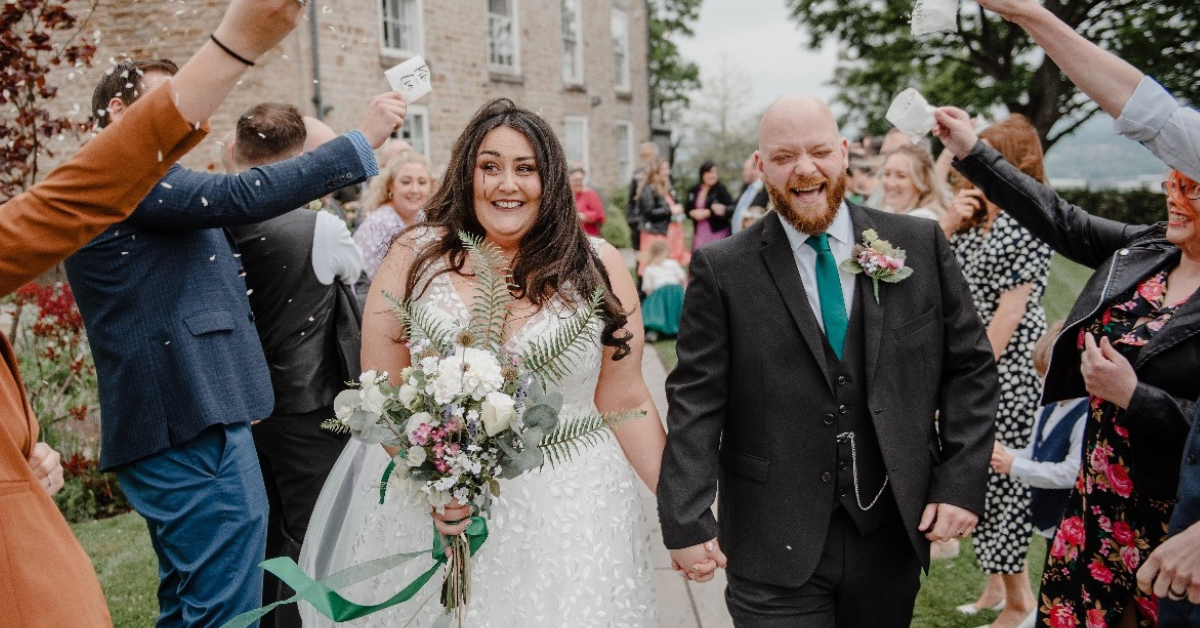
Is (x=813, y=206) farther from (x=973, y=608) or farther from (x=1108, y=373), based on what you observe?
(x=973, y=608)

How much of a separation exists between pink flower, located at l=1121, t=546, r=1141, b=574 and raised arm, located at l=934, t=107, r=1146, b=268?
98cm

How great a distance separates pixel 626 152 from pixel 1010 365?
2263cm

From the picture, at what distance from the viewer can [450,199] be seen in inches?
121

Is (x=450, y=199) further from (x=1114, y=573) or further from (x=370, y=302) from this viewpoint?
(x=1114, y=573)

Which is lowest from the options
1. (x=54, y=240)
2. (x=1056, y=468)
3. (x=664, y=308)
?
(x=664, y=308)

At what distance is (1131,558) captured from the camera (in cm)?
249

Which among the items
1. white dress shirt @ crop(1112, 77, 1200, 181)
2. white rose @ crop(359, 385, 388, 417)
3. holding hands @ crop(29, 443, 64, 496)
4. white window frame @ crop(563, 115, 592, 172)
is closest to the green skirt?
white dress shirt @ crop(1112, 77, 1200, 181)

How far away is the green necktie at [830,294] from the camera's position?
271 cm

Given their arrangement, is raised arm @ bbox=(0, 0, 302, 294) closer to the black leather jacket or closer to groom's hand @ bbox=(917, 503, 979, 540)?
groom's hand @ bbox=(917, 503, 979, 540)

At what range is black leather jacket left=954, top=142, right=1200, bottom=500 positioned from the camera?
237cm

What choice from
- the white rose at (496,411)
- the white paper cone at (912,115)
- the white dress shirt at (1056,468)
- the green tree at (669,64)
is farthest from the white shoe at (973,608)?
the green tree at (669,64)

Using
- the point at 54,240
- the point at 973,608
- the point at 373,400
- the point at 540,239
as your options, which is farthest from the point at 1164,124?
the point at 973,608

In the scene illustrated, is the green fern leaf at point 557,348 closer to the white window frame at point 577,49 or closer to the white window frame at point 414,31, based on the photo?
the white window frame at point 414,31

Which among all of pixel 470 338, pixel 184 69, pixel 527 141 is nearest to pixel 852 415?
pixel 470 338
